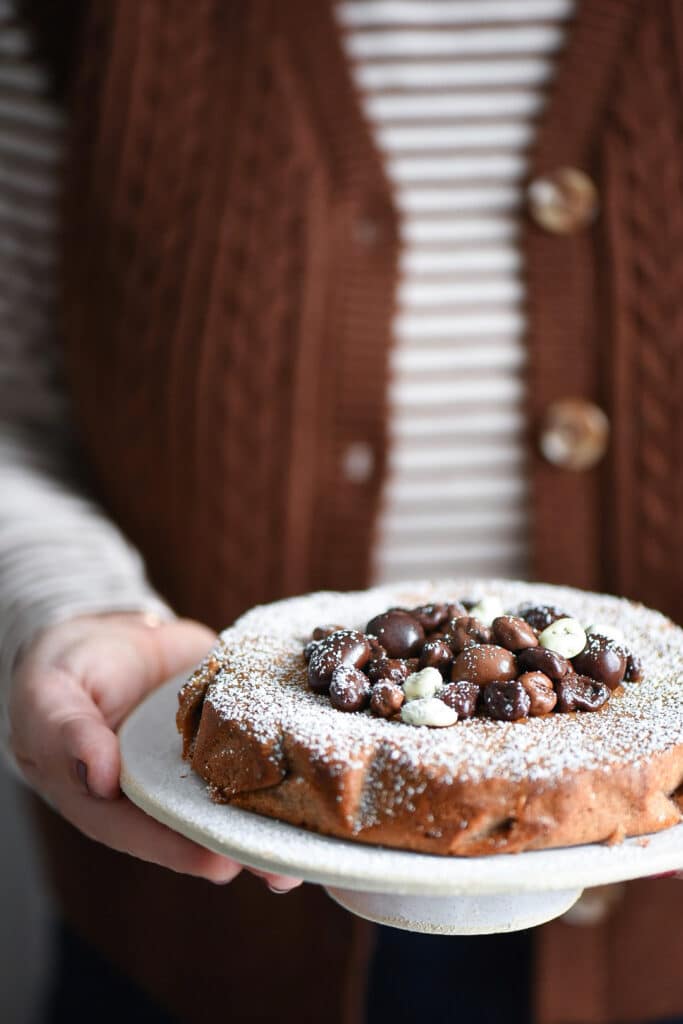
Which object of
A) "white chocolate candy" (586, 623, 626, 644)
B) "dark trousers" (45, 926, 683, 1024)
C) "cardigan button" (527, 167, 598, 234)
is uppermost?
"cardigan button" (527, 167, 598, 234)

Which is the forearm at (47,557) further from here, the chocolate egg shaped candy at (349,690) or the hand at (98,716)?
the chocolate egg shaped candy at (349,690)

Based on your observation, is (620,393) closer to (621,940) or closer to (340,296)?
(340,296)

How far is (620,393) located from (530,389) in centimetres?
9

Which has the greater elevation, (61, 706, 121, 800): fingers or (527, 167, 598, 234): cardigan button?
(527, 167, 598, 234): cardigan button

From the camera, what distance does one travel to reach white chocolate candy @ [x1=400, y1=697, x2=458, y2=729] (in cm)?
68

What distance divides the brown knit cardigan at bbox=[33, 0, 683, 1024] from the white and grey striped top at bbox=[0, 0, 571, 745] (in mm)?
35

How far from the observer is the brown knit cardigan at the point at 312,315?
1.07 metres

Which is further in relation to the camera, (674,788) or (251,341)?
(251,341)

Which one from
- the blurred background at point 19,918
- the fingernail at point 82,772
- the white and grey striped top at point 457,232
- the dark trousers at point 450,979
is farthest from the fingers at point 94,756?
the blurred background at point 19,918

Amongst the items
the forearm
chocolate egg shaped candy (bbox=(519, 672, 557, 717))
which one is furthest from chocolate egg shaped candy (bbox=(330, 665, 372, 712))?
the forearm

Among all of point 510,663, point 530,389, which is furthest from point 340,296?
point 510,663

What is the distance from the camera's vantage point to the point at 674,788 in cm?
67

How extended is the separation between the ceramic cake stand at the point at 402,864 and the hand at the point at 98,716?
3 cm

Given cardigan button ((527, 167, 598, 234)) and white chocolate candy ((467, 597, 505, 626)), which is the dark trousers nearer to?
white chocolate candy ((467, 597, 505, 626))
